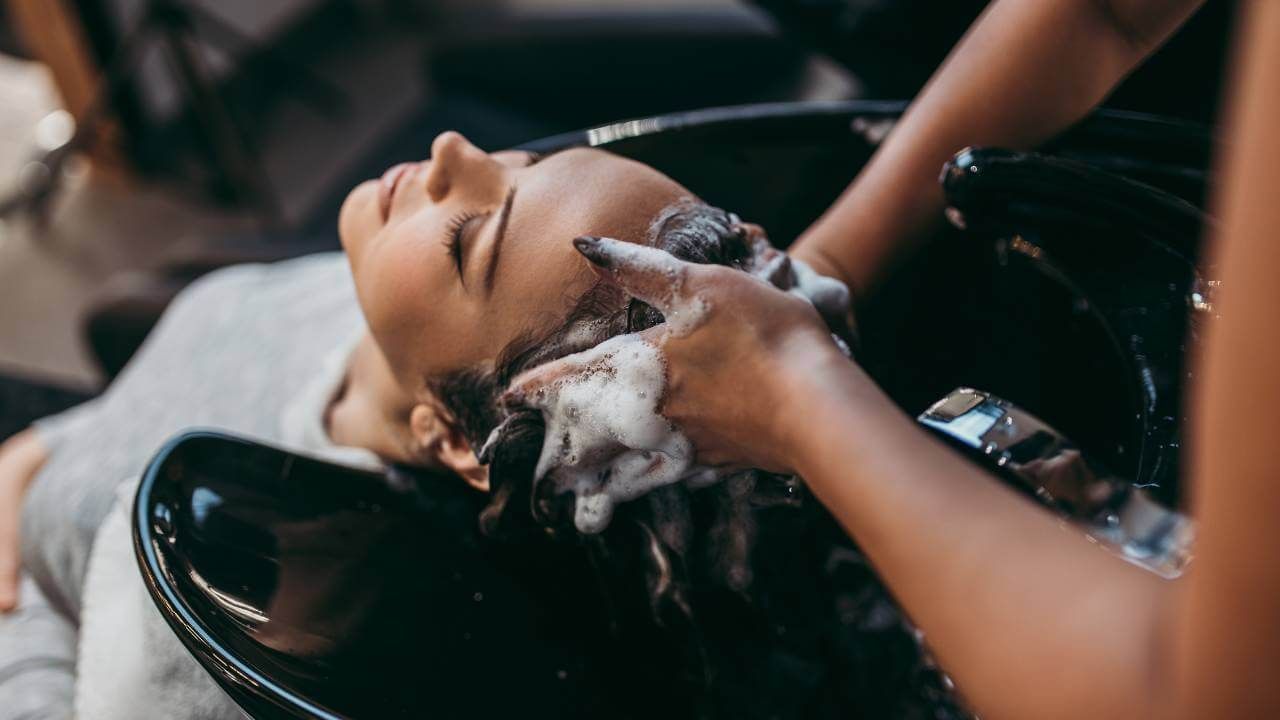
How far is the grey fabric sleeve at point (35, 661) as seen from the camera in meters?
0.93

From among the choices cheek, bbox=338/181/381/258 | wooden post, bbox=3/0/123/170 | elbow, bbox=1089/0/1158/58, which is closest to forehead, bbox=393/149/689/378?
cheek, bbox=338/181/381/258

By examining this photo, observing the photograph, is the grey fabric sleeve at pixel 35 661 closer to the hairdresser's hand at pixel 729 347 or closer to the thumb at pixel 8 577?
the thumb at pixel 8 577

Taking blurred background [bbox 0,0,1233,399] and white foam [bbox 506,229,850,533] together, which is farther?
blurred background [bbox 0,0,1233,399]

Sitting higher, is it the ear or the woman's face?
the woman's face

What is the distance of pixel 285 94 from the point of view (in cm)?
313

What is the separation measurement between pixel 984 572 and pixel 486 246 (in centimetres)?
51

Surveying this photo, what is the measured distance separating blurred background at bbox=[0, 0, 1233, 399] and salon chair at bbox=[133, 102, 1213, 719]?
0.49 meters

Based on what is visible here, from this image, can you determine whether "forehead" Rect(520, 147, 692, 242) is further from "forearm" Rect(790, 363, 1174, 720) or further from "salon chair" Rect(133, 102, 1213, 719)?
"forearm" Rect(790, 363, 1174, 720)

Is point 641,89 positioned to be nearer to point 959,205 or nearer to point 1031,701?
point 959,205

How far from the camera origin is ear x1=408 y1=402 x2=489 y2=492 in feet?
3.08

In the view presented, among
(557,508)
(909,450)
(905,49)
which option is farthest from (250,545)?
A: (905,49)

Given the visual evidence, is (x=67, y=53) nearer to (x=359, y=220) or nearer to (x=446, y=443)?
(x=359, y=220)

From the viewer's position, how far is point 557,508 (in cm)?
83

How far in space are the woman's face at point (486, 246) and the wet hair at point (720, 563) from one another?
0.07ft
